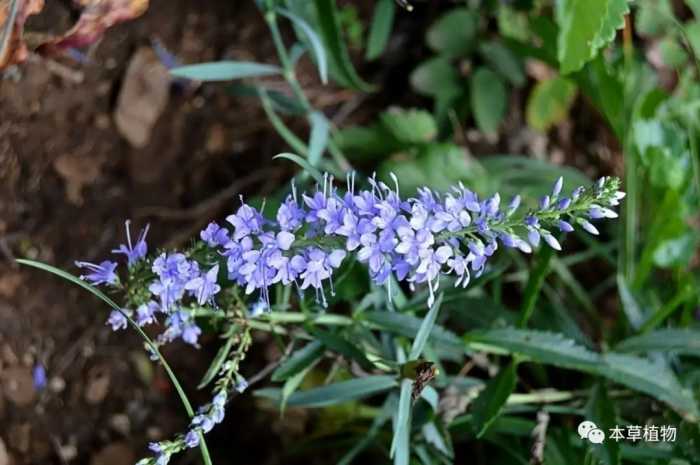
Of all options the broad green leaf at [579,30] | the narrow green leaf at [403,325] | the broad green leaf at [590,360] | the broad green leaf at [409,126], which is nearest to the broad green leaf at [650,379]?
the broad green leaf at [590,360]

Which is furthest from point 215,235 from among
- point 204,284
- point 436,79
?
point 436,79

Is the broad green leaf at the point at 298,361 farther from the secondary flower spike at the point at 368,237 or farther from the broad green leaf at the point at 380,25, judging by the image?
the broad green leaf at the point at 380,25

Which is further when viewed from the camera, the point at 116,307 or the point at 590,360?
the point at 590,360

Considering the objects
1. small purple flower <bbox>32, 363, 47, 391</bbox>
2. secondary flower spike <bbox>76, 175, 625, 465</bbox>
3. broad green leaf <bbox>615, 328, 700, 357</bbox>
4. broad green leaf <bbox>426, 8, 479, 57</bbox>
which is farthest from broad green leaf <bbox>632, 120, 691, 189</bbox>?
small purple flower <bbox>32, 363, 47, 391</bbox>

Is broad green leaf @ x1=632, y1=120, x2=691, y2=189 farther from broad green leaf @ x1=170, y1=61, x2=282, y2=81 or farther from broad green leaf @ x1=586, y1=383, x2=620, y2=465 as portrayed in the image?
broad green leaf @ x1=170, y1=61, x2=282, y2=81

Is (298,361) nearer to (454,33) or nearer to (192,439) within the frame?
(192,439)
